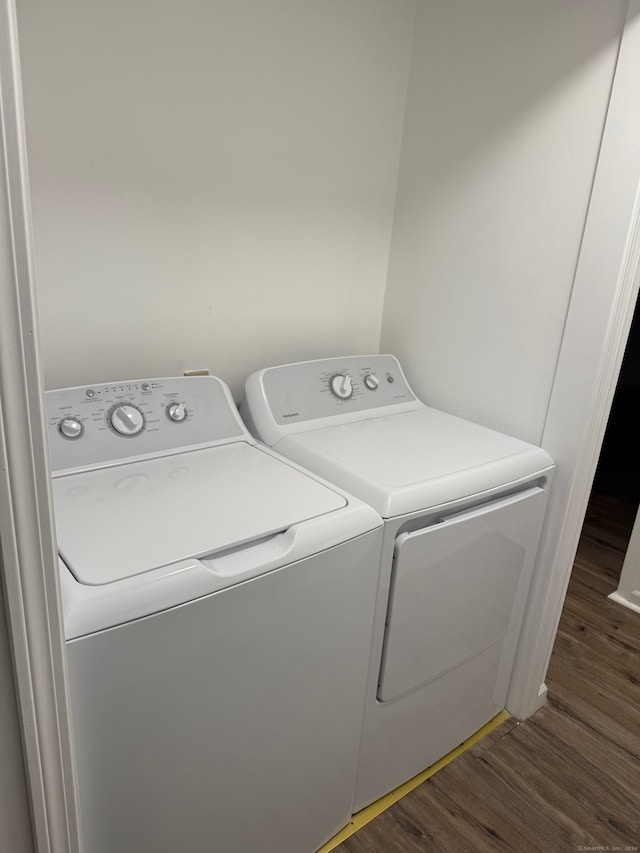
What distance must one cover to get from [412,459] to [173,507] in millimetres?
600

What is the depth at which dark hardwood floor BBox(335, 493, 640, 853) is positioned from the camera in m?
1.48

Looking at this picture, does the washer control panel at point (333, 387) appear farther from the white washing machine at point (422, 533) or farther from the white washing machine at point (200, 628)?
the white washing machine at point (200, 628)

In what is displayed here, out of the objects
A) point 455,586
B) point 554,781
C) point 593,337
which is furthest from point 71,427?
point 554,781

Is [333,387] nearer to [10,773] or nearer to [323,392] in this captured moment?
[323,392]

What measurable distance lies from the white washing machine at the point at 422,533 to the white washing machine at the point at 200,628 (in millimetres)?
89

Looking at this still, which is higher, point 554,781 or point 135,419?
point 135,419

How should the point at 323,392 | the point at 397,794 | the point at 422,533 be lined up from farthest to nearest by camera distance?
1. the point at 323,392
2. the point at 397,794
3. the point at 422,533

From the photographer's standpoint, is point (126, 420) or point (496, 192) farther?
point (496, 192)

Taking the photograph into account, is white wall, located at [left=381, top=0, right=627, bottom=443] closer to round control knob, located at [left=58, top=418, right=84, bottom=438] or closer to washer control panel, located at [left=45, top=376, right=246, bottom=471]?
washer control panel, located at [left=45, top=376, right=246, bottom=471]

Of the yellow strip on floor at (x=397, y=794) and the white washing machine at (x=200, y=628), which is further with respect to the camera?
the yellow strip on floor at (x=397, y=794)

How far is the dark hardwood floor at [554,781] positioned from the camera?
4.84 ft

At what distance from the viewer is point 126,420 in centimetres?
138

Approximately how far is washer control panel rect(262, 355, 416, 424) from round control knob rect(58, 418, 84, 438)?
1.63 feet

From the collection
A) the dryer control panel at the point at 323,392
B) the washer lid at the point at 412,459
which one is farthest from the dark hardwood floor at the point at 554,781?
the dryer control panel at the point at 323,392
